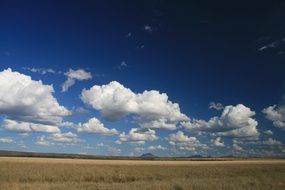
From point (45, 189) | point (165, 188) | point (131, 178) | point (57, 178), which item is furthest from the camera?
point (131, 178)

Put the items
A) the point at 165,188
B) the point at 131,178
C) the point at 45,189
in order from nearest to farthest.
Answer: the point at 45,189 < the point at 165,188 < the point at 131,178

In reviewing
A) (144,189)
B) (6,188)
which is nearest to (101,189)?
(144,189)

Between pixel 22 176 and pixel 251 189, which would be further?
pixel 22 176

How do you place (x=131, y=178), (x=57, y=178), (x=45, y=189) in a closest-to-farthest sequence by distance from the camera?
1. (x=45, y=189)
2. (x=57, y=178)
3. (x=131, y=178)

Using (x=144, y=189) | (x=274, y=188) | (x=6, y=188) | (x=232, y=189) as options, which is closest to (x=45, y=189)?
(x=6, y=188)

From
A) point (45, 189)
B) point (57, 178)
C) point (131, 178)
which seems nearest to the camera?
point (45, 189)

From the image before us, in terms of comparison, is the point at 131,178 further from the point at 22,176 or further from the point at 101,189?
the point at 101,189

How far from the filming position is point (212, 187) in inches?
799

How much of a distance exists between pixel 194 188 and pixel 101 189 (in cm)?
485

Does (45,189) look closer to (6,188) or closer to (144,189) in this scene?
(6,188)

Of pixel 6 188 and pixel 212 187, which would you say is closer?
pixel 6 188

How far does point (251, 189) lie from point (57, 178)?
1529 centimetres

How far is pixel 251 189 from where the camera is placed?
63.8ft

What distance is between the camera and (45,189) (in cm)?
1839
